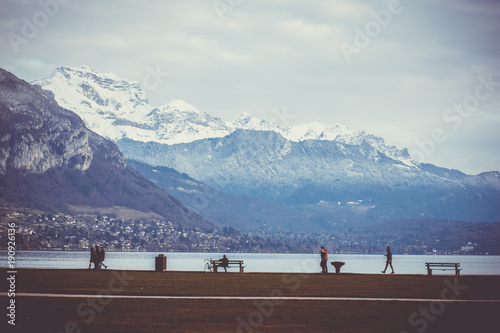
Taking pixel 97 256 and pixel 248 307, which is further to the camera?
pixel 97 256

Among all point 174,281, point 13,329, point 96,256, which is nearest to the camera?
point 13,329

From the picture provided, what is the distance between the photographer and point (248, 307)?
126 ft

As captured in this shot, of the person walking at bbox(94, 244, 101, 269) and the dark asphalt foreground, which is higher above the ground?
the person walking at bbox(94, 244, 101, 269)

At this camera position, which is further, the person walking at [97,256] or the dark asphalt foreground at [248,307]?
the person walking at [97,256]

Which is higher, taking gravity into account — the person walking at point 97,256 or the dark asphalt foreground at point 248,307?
the person walking at point 97,256

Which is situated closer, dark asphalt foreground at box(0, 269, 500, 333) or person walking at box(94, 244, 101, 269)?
dark asphalt foreground at box(0, 269, 500, 333)

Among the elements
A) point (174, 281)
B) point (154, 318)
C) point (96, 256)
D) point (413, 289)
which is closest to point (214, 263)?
point (96, 256)

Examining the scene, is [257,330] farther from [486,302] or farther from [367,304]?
[486,302]

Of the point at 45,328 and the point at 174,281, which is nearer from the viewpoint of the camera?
the point at 45,328

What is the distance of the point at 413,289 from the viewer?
50969 mm

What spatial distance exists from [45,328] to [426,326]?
15.6m

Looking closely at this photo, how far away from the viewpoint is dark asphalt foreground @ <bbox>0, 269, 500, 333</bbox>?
31797 millimetres

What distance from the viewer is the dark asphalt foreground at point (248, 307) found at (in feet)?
104

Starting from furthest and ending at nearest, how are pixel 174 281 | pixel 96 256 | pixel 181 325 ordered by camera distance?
pixel 96 256 < pixel 174 281 < pixel 181 325
